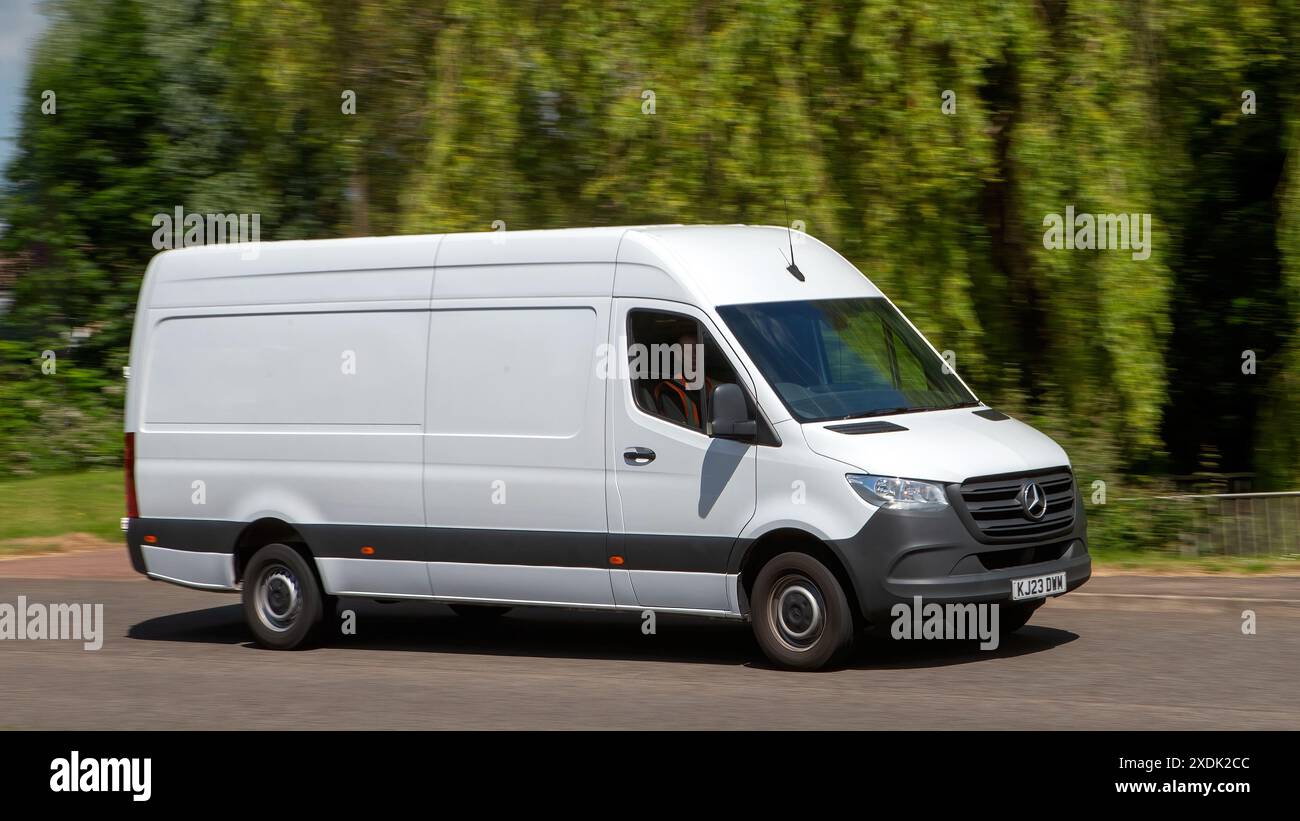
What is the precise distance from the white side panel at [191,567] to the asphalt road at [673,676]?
0.46m

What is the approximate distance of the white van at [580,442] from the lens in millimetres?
9469

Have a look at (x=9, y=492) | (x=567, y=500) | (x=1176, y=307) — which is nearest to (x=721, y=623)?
(x=567, y=500)

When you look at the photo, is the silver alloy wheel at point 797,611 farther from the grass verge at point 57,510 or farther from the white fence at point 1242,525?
the grass verge at point 57,510

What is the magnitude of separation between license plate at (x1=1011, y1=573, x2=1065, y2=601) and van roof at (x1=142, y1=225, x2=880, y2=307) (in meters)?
2.13

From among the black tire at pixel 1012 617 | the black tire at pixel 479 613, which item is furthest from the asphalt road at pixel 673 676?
the black tire at pixel 479 613

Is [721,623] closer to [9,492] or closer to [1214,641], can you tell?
[1214,641]

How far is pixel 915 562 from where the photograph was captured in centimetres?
925

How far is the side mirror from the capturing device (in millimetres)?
9516

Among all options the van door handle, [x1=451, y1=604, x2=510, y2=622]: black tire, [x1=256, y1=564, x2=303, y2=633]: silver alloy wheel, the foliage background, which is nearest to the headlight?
the van door handle

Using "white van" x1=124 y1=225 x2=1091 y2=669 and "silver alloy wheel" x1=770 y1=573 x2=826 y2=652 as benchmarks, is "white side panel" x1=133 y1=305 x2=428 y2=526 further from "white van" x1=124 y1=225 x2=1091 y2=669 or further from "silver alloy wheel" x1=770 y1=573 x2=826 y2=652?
"silver alloy wheel" x1=770 y1=573 x2=826 y2=652

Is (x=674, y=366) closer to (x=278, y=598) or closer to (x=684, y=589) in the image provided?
(x=684, y=589)

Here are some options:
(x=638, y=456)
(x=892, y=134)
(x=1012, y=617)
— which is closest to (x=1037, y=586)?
(x=1012, y=617)

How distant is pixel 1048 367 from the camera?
53.4 feet

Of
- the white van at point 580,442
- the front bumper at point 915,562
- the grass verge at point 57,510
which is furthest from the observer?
the grass verge at point 57,510
